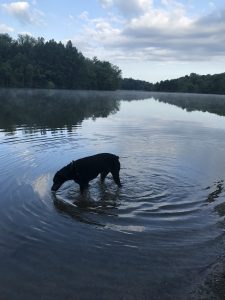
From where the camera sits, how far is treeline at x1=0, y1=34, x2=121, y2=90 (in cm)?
12419

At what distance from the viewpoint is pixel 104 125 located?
27.1 m

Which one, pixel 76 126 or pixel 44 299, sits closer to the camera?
pixel 44 299

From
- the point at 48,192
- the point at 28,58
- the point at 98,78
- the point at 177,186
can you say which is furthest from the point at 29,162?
the point at 98,78

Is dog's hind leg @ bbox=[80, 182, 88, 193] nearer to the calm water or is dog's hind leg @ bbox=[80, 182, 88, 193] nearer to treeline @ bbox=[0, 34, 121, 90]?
the calm water

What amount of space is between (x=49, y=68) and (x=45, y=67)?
1505mm

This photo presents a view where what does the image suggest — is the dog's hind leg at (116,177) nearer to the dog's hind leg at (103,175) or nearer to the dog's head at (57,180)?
the dog's hind leg at (103,175)

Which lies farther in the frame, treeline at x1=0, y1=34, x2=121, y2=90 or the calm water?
treeline at x1=0, y1=34, x2=121, y2=90

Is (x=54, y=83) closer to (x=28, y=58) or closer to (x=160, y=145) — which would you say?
(x=28, y=58)

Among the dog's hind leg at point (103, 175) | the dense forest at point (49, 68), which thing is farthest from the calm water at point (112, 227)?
the dense forest at point (49, 68)

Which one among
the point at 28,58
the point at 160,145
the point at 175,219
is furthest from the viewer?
the point at 28,58

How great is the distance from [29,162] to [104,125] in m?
13.1

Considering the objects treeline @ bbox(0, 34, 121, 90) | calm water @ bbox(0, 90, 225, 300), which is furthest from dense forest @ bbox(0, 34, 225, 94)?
calm water @ bbox(0, 90, 225, 300)

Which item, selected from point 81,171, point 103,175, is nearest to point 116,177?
point 103,175

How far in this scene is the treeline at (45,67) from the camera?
4889 inches
